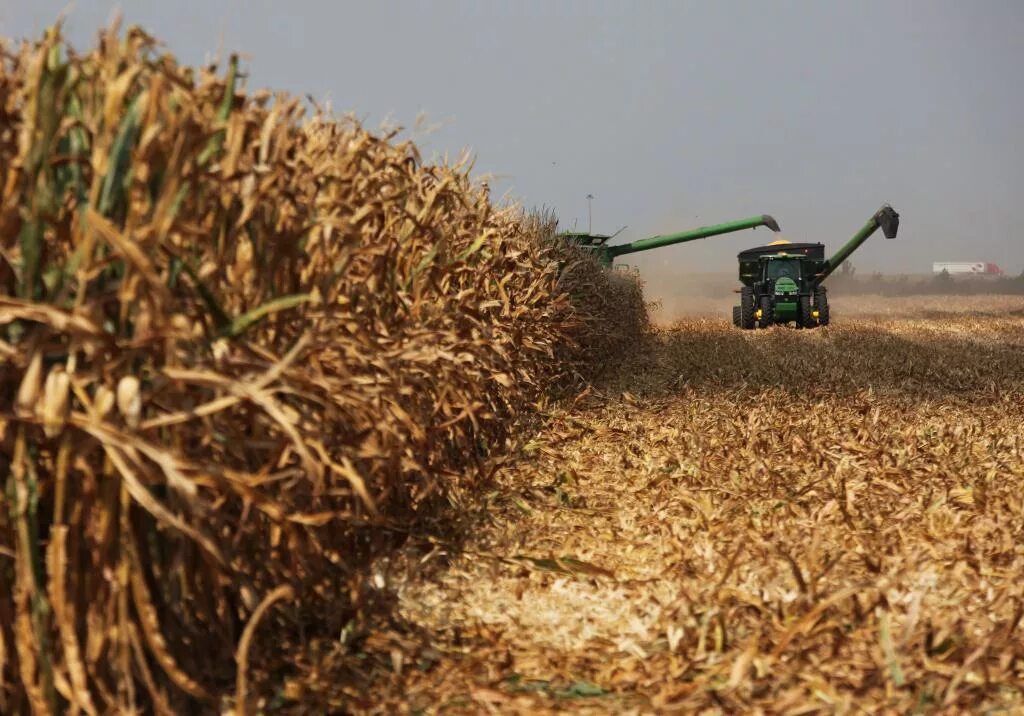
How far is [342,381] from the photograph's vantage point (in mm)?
2281

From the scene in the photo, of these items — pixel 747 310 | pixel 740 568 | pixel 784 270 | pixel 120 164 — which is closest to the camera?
pixel 120 164

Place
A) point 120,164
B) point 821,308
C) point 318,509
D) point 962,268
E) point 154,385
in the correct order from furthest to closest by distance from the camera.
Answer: point 962,268
point 821,308
point 318,509
point 120,164
point 154,385

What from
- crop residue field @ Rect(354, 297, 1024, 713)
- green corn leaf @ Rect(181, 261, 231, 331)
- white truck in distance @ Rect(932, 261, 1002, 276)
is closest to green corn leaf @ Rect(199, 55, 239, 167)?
green corn leaf @ Rect(181, 261, 231, 331)

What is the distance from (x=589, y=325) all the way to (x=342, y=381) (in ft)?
21.0

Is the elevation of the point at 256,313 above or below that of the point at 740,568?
above

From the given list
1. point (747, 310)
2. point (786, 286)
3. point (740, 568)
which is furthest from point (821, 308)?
point (740, 568)

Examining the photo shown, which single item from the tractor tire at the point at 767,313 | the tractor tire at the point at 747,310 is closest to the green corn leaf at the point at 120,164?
the tractor tire at the point at 747,310

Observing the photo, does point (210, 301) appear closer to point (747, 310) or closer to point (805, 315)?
point (747, 310)

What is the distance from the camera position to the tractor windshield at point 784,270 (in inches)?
771

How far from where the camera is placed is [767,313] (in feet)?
62.8

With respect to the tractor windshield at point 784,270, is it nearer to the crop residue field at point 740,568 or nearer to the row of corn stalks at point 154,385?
the crop residue field at point 740,568

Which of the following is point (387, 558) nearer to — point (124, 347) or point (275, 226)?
point (275, 226)

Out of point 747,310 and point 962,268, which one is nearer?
→ point 747,310

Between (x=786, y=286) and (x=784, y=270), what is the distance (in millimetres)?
613
